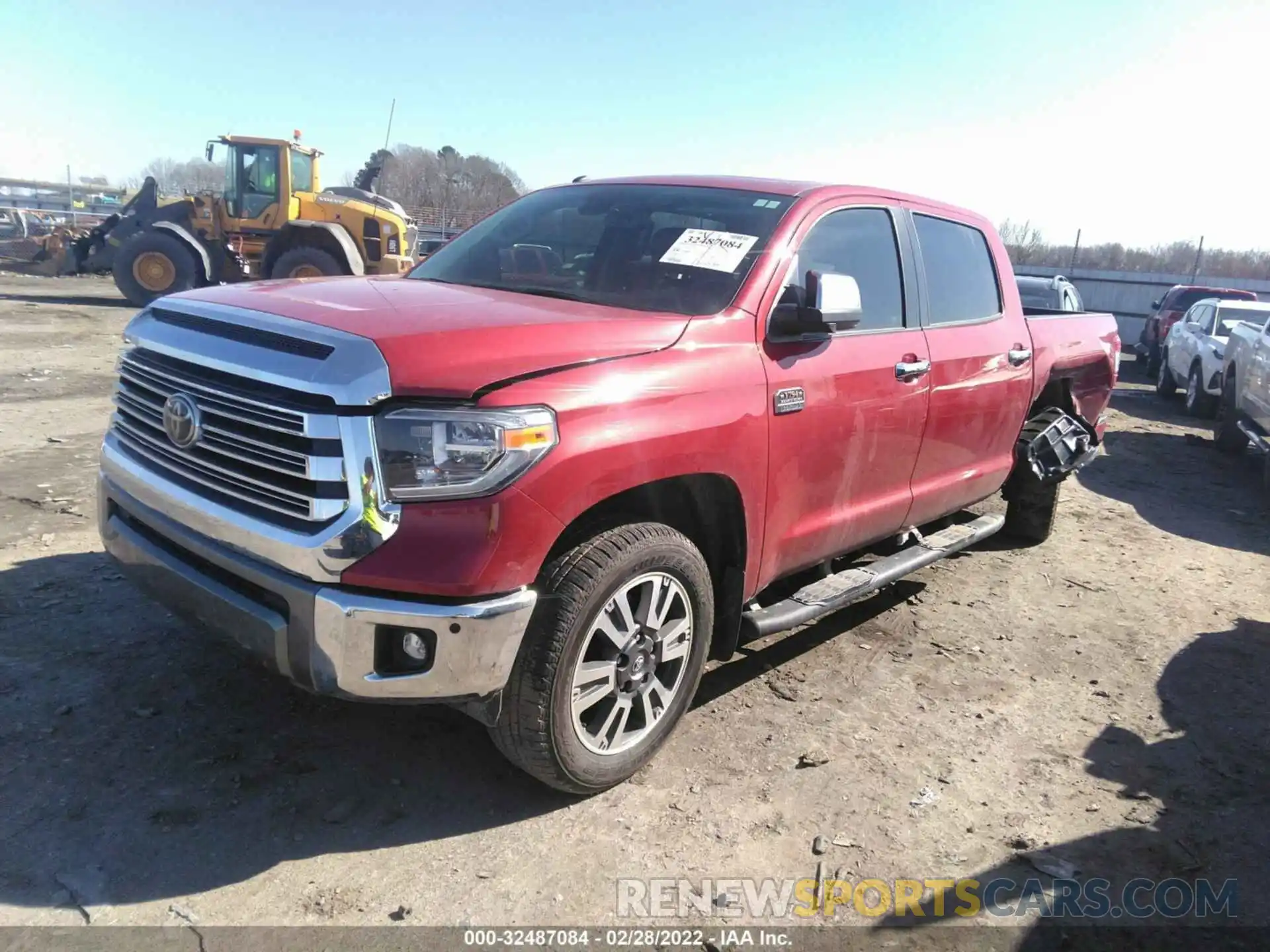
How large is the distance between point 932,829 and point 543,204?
312 centimetres

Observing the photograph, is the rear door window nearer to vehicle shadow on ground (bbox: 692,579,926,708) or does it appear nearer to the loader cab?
vehicle shadow on ground (bbox: 692,579,926,708)

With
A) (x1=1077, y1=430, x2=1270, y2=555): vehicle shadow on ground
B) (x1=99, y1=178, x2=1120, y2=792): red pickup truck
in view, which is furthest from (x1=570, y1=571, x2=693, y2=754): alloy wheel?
(x1=1077, y1=430, x2=1270, y2=555): vehicle shadow on ground

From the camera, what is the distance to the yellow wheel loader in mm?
15156

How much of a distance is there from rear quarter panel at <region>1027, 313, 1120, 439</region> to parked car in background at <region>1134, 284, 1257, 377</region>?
12.5 meters

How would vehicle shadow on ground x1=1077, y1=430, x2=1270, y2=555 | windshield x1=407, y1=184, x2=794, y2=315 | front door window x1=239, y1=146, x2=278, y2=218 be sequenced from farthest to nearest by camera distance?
front door window x1=239, y1=146, x2=278, y2=218 → vehicle shadow on ground x1=1077, y1=430, x2=1270, y2=555 → windshield x1=407, y1=184, x2=794, y2=315

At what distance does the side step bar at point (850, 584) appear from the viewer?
3.42 m

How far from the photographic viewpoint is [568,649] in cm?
267

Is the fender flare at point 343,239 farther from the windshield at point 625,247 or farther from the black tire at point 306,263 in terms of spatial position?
the windshield at point 625,247

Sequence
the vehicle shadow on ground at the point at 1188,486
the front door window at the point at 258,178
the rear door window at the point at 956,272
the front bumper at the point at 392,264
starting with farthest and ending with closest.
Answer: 1. the front bumper at the point at 392,264
2. the front door window at the point at 258,178
3. the vehicle shadow on ground at the point at 1188,486
4. the rear door window at the point at 956,272

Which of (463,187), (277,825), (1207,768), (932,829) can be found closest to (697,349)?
(932,829)

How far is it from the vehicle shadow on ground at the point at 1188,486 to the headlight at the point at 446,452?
6.30m

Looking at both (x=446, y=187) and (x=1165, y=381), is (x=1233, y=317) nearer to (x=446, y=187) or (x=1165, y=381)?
(x=1165, y=381)

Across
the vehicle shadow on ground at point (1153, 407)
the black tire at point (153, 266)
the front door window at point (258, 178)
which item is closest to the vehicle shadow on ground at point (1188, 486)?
the vehicle shadow on ground at point (1153, 407)

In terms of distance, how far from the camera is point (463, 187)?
3381 cm
